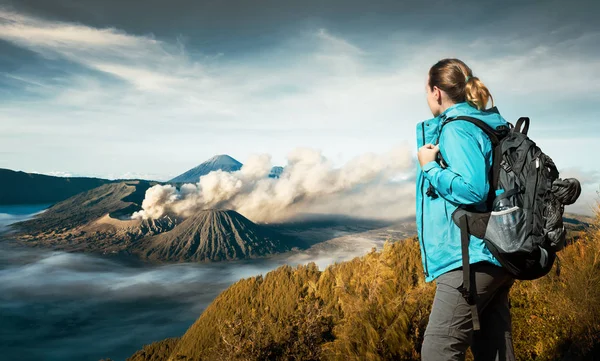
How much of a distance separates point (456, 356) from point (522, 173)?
1.25 m

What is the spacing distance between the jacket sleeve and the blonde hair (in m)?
0.32

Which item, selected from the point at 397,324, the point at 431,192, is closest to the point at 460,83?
the point at 431,192

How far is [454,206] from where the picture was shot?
2645 millimetres

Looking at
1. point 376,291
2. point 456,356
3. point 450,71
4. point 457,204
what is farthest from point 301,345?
point 450,71

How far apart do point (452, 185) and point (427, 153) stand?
13.5 inches

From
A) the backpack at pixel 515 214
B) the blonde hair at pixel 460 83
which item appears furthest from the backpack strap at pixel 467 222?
the blonde hair at pixel 460 83

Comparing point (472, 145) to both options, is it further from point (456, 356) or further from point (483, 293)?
point (456, 356)

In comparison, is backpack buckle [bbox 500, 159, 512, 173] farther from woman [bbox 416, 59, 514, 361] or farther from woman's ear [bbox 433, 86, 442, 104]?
woman's ear [bbox 433, 86, 442, 104]

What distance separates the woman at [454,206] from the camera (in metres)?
2.45

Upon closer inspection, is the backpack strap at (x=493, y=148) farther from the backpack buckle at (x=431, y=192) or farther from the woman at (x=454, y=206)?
the backpack buckle at (x=431, y=192)

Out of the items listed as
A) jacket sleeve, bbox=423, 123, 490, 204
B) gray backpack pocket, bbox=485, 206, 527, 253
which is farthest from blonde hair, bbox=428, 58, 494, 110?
gray backpack pocket, bbox=485, 206, 527, 253

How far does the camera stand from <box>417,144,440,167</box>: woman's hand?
268 centimetres

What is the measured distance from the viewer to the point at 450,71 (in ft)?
9.21

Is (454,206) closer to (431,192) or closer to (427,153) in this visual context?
(431,192)
